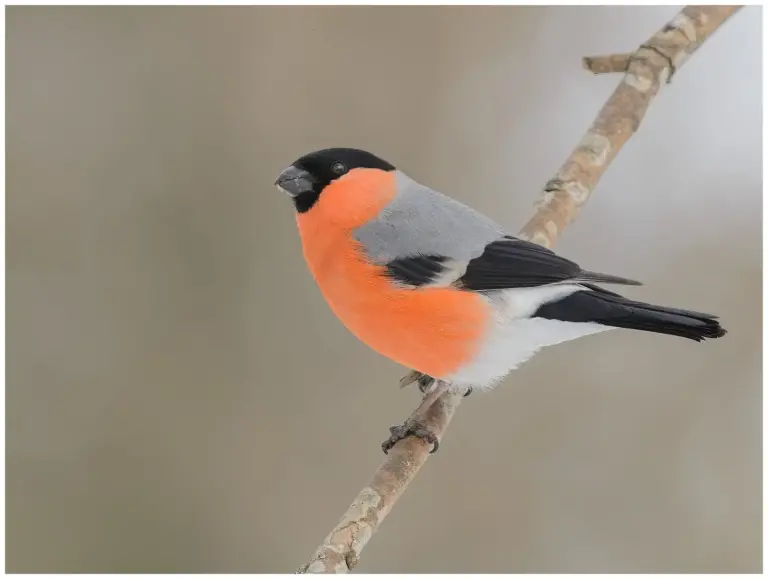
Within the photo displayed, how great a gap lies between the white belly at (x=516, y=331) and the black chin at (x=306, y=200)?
12.8 inches

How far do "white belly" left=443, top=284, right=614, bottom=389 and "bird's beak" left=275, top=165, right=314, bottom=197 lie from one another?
35cm

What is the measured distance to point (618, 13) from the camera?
237cm

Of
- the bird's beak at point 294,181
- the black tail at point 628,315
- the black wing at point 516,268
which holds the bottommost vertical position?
the black tail at point 628,315

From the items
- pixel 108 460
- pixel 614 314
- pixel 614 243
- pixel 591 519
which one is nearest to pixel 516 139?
pixel 614 243

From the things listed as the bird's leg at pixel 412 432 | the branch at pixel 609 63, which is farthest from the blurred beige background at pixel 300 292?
the bird's leg at pixel 412 432

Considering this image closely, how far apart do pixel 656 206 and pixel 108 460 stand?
175 cm

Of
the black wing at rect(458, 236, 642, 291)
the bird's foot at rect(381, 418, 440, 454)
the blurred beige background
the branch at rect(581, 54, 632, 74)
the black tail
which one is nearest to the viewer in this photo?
the black tail

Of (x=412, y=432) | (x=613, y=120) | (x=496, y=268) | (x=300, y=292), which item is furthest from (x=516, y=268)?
(x=300, y=292)

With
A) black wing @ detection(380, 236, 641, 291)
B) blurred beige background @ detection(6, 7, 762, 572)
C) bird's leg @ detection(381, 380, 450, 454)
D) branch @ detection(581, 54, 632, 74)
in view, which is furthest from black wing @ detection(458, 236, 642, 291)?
blurred beige background @ detection(6, 7, 762, 572)

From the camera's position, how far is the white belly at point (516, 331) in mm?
1308

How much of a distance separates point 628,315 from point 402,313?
34cm

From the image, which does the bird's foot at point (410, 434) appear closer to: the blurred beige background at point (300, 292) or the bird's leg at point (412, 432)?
the bird's leg at point (412, 432)

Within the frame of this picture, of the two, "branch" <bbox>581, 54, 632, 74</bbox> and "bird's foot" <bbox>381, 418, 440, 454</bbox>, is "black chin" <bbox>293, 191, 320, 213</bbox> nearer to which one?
"bird's foot" <bbox>381, 418, 440, 454</bbox>

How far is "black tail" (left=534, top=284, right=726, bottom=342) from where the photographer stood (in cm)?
113
